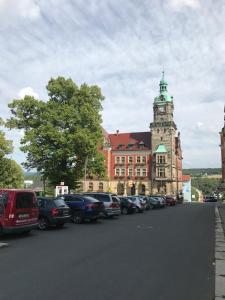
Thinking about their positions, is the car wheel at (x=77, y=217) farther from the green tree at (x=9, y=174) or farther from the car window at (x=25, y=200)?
the green tree at (x=9, y=174)

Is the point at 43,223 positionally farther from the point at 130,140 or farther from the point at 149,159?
the point at 130,140

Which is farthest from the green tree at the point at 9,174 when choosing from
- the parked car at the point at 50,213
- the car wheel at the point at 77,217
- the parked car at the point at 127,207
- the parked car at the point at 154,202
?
the parked car at the point at 50,213

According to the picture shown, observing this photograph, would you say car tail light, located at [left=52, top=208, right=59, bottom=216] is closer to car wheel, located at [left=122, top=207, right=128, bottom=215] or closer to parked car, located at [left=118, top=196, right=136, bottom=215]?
parked car, located at [left=118, top=196, right=136, bottom=215]

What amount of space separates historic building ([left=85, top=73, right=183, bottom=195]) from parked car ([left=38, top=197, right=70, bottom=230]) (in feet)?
259

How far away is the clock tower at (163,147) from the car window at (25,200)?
83.7 metres

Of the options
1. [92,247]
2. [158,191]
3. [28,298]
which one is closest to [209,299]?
[28,298]

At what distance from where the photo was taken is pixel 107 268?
1019 cm

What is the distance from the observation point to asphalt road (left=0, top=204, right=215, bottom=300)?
25.9ft

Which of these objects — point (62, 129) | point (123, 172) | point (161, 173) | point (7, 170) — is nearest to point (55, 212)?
point (62, 129)

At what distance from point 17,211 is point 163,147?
86758 mm

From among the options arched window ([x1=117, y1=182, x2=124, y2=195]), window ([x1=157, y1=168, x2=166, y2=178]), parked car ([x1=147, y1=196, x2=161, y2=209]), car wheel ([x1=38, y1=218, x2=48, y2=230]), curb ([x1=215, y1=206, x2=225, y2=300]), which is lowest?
curb ([x1=215, y1=206, x2=225, y2=300])

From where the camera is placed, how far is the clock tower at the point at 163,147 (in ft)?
329

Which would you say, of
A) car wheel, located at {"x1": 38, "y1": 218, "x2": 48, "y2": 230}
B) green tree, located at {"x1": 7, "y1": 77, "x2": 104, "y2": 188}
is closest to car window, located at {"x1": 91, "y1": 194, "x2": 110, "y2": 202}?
car wheel, located at {"x1": 38, "y1": 218, "x2": 48, "y2": 230}

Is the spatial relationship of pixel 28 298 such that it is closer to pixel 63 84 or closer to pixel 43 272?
pixel 43 272
